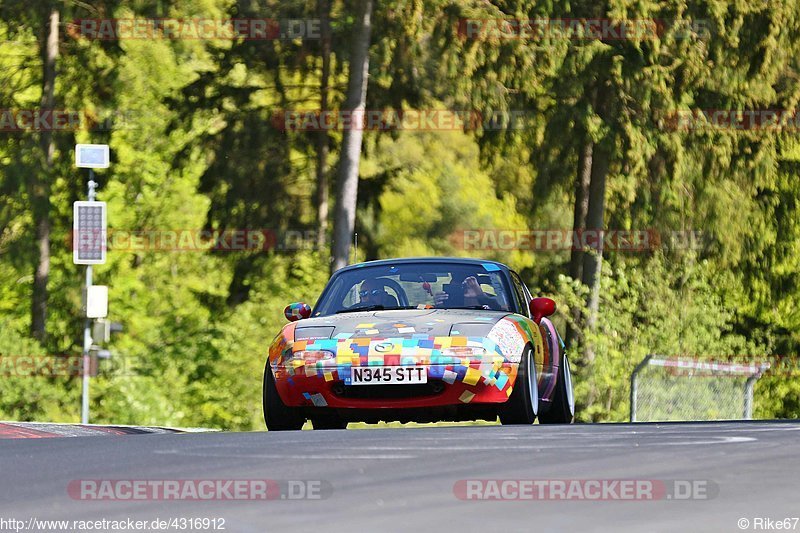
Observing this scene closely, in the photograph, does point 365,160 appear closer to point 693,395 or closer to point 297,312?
point 693,395

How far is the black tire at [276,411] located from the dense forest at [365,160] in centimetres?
2082

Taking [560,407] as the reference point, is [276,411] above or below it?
above

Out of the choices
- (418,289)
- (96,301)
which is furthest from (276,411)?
(96,301)

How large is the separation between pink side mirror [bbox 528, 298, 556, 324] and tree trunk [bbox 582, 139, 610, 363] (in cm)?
2228

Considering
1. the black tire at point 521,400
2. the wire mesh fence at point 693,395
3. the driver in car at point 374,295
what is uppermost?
the driver in car at point 374,295

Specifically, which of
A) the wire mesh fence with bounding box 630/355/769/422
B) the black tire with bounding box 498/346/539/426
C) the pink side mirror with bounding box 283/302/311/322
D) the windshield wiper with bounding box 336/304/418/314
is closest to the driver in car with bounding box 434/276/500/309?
the windshield wiper with bounding box 336/304/418/314

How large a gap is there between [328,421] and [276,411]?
2.04ft

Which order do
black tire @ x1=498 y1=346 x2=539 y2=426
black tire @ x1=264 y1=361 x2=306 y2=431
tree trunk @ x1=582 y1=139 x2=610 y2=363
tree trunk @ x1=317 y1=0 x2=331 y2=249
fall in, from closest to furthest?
black tire @ x1=498 y1=346 x2=539 y2=426 → black tire @ x1=264 y1=361 x2=306 y2=431 → tree trunk @ x1=582 y1=139 x2=610 y2=363 → tree trunk @ x1=317 y1=0 x2=331 y2=249

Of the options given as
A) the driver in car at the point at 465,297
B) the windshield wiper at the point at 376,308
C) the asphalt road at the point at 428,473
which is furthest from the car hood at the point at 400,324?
the asphalt road at the point at 428,473

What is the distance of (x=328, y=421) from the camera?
13.7 meters

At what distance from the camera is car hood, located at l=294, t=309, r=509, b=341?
12734mm

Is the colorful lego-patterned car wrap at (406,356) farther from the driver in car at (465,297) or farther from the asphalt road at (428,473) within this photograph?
the asphalt road at (428,473)

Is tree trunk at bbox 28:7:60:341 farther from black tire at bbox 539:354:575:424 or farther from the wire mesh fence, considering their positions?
black tire at bbox 539:354:575:424

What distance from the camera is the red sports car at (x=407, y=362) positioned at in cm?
1255
